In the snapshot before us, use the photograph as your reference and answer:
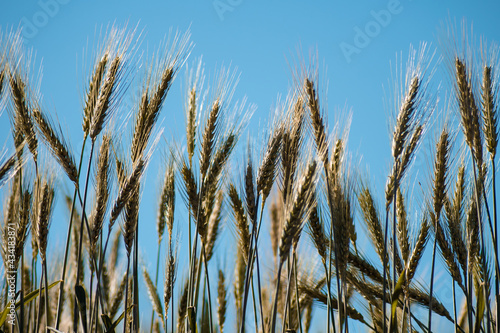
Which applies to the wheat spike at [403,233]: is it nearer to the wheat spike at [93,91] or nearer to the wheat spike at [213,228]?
the wheat spike at [213,228]

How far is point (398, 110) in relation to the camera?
2.31 metres

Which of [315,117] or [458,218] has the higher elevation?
[315,117]

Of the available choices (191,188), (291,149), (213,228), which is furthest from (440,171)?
(213,228)

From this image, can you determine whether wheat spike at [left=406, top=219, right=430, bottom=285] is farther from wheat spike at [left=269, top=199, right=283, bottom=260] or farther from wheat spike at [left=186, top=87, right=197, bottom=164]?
wheat spike at [left=186, top=87, right=197, bottom=164]

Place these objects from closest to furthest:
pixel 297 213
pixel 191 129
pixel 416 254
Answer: pixel 297 213, pixel 416 254, pixel 191 129

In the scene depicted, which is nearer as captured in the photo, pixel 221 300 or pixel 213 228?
pixel 213 228

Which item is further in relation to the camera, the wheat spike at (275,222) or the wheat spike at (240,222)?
the wheat spike at (275,222)

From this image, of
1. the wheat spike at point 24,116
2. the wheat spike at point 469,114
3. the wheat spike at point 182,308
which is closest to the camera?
the wheat spike at point 469,114

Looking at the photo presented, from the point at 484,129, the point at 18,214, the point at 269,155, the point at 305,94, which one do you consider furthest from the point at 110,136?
the point at 484,129

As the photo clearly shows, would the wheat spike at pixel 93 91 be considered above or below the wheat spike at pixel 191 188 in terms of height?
above

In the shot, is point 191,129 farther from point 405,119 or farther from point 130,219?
point 405,119

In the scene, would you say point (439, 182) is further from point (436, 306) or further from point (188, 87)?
point (188, 87)

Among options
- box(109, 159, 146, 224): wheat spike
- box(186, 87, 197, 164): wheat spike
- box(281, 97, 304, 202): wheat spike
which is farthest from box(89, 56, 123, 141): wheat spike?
box(281, 97, 304, 202): wheat spike

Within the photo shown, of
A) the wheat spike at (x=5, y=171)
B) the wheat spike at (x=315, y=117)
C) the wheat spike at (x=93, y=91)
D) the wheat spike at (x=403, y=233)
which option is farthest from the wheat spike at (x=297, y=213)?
the wheat spike at (x=5, y=171)
